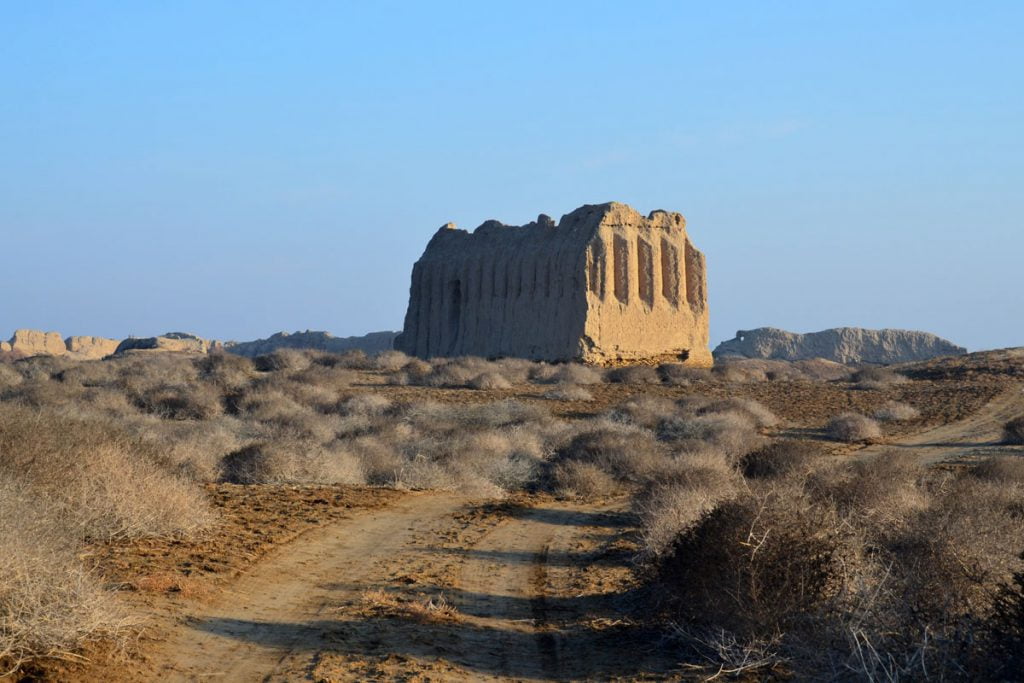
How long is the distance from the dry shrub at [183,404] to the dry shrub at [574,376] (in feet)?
33.6

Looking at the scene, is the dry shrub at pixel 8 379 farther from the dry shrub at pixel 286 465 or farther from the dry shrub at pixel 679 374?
the dry shrub at pixel 679 374

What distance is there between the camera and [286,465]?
15305 millimetres

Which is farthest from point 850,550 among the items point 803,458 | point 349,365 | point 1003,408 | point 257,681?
point 349,365

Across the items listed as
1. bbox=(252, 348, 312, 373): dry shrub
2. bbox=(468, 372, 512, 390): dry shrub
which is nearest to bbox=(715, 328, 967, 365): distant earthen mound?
bbox=(252, 348, 312, 373): dry shrub

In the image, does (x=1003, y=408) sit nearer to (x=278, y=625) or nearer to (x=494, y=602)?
(x=494, y=602)

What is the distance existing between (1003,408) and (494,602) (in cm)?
2333

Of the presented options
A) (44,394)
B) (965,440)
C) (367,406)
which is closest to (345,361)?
(367,406)

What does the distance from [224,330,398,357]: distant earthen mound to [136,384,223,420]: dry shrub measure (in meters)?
60.1

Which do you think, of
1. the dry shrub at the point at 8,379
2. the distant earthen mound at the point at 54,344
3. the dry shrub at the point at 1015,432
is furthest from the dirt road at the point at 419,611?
the distant earthen mound at the point at 54,344

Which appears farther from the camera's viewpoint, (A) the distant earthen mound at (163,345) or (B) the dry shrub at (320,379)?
(A) the distant earthen mound at (163,345)

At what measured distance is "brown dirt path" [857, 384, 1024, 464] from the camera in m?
20.4

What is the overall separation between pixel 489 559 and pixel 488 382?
19.7 m

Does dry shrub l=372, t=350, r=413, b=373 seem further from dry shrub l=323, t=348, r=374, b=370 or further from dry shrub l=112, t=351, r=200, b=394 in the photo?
dry shrub l=112, t=351, r=200, b=394

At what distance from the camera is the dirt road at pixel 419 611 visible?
7.02 m
